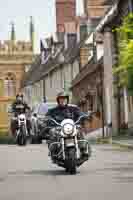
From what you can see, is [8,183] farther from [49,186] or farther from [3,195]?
[3,195]

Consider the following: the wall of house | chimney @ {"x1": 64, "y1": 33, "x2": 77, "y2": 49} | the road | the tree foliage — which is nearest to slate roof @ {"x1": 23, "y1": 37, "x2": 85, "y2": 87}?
chimney @ {"x1": 64, "y1": 33, "x2": 77, "y2": 49}

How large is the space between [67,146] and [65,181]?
4.32 feet

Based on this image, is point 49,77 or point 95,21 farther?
point 49,77

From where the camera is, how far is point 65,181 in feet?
41.8

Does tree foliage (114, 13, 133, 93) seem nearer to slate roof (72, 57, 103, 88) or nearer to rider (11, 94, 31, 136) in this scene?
rider (11, 94, 31, 136)

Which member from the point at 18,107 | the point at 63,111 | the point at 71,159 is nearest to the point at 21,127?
the point at 18,107

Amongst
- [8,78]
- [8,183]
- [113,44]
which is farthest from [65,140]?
[8,78]

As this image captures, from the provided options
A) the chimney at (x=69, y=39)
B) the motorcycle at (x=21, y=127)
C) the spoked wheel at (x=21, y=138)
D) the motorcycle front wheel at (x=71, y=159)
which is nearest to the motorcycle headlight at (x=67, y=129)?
the motorcycle front wheel at (x=71, y=159)

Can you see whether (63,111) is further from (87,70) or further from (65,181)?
(87,70)

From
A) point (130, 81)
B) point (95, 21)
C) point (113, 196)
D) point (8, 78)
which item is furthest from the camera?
point (8, 78)

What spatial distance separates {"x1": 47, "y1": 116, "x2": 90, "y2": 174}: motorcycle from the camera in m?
13.9

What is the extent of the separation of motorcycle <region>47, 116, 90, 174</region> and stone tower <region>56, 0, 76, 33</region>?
60.8m

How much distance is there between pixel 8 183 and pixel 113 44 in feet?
114

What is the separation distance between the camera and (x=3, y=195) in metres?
10.8
